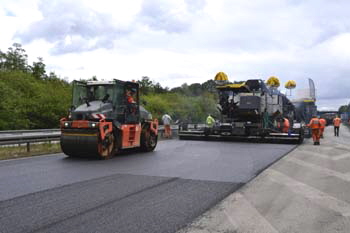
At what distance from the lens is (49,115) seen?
24.9m

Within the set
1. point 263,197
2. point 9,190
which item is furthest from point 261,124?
point 9,190

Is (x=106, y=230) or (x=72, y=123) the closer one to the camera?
(x=106, y=230)

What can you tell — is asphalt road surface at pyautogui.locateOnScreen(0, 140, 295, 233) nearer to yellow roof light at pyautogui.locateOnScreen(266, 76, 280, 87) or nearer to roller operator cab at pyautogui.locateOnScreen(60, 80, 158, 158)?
roller operator cab at pyautogui.locateOnScreen(60, 80, 158, 158)

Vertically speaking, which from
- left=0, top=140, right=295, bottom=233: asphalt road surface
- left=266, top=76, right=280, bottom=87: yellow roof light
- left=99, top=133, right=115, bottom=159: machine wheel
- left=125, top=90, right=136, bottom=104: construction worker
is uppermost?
left=266, top=76, right=280, bottom=87: yellow roof light

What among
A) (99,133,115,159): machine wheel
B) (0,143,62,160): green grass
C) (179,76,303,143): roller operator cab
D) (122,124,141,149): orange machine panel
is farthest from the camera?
(179,76,303,143): roller operator cab

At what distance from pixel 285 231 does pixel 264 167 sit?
477cm

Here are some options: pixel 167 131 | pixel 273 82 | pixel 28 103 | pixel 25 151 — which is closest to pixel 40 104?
pixel 28 103

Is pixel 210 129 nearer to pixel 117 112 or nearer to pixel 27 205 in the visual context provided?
pixel 117 112

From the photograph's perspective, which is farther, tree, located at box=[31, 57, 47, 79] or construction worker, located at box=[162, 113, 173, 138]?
tree, located at box=[31, 57, 47, 79]

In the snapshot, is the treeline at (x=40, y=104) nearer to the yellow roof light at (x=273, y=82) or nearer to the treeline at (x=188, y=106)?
the treeline at (x=188, y=106)

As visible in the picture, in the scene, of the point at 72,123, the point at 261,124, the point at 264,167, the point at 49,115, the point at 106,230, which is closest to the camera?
the point at 106,230

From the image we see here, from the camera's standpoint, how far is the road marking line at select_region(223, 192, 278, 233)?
417cm

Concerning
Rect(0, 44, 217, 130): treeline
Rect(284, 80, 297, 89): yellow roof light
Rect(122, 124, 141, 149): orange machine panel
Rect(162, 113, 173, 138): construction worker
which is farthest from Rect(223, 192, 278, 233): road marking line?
Rect(284, 80, 297, 89): yellow roof light

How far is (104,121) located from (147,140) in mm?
2466
